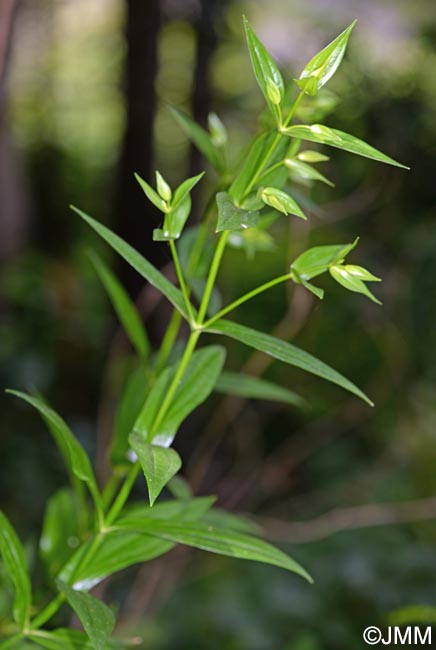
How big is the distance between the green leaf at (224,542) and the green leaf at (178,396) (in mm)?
44

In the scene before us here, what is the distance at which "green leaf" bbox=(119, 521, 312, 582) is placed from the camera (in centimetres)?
39

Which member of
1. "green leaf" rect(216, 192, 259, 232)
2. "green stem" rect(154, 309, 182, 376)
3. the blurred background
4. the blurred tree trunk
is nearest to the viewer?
"green leaf" rect(216, 192, 259, 232)

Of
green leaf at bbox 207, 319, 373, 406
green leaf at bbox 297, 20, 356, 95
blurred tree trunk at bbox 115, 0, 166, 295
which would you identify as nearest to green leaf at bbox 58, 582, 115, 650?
green leaf at bbox 207, 319, 373, 406

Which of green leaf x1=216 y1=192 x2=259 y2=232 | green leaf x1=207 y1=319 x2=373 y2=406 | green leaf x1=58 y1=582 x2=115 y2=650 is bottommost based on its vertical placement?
green leaf x1=58 y1=582 x2=115 y2=650

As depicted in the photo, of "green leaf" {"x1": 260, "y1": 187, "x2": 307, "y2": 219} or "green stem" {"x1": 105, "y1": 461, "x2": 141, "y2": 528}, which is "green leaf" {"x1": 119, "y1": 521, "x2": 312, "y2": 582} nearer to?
"green stem" {"x1": 105, "y1": 461, "x2": 141, "y2": 528}

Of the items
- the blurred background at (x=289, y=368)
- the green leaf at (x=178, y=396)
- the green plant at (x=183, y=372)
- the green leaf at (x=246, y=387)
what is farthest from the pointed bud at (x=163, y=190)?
the blurred background at (x=289, y=368)

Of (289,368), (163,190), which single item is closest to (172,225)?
(163,190)

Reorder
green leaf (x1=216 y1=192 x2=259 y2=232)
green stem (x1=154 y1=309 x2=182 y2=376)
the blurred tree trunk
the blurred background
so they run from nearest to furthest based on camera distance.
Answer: green leaf (x1=216 y1=192 x2=259 y2=232) → green stem (x1=154 y1=309 x2=182 y2=376) → the blurred background → the blurred tree trunk

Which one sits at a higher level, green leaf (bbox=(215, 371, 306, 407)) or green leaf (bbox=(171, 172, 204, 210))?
green leaf (bbox=(171, 172, 204, 210))

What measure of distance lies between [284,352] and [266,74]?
0.13m

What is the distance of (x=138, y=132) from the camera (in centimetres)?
149

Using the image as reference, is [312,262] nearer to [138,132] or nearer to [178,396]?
[178,396]

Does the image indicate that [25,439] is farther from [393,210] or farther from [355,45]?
[355,45]

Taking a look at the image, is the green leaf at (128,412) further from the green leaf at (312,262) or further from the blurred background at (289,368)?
the blurred background at (289,368)
